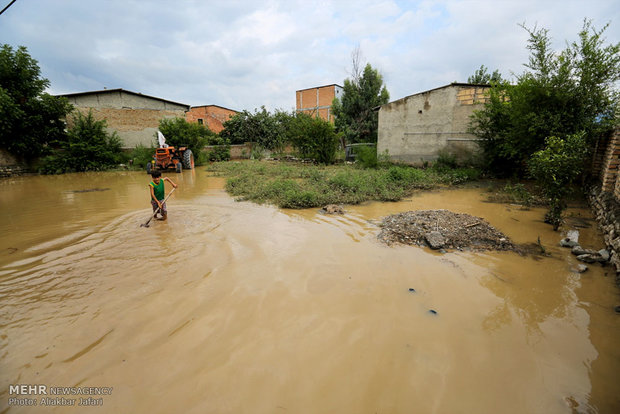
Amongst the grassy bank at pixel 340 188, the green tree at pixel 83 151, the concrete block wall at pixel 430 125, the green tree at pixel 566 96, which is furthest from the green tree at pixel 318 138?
the green tree at pixel 83 151

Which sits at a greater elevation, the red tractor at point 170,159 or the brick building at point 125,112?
the brick building at point 125,112

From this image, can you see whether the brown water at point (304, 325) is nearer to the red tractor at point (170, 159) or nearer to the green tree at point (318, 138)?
the red tractor at point (170, 159)

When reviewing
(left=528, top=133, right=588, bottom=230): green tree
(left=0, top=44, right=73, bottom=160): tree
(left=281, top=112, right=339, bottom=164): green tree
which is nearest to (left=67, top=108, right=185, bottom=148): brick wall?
(left=0, top=44, right=73, bottom=160): tree

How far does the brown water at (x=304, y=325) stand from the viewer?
1.79 m

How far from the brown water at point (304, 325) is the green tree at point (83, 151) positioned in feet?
42.5

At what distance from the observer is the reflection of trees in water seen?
2.54m

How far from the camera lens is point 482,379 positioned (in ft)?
6.21

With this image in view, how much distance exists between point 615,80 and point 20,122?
23.2m

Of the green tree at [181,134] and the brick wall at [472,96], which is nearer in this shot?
the brick wall at [472,96]

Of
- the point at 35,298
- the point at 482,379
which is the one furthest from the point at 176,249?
the point at 482,379

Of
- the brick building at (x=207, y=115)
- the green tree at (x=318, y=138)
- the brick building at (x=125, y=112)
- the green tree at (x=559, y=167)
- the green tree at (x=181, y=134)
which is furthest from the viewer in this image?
the brick building at (x=207, y=115)

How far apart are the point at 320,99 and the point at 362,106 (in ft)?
30.6

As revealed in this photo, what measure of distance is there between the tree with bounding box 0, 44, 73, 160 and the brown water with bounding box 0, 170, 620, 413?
1313 cm

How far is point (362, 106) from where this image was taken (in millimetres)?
22250
